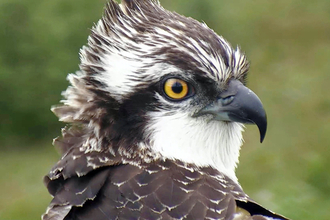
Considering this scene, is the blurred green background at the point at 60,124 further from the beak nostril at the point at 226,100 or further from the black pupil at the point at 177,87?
the black pupil at the point at 177,87

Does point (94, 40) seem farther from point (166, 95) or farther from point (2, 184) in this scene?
point (2, 184)

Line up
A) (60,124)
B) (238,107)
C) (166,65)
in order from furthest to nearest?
(60,124) → (238,107) → (166,65)

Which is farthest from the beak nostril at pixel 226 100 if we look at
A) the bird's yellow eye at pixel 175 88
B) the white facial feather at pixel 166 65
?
the bird's yellow eye at pixel 175 88

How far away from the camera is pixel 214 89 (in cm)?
426

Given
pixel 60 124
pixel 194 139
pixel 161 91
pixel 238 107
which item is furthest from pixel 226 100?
pixel 60 124

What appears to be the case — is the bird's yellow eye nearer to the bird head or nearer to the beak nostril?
the bird head

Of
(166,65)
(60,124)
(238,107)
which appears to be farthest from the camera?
(60,124)

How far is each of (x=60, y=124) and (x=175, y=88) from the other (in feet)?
25.1

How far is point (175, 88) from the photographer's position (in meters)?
4.11

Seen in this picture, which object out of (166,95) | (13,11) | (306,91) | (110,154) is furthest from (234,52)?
(306,91)

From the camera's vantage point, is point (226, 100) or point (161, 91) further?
point (226, 100)

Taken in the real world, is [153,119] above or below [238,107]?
below

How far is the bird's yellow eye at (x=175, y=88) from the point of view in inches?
161

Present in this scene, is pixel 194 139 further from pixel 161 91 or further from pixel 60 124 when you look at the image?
pixel 60 124
